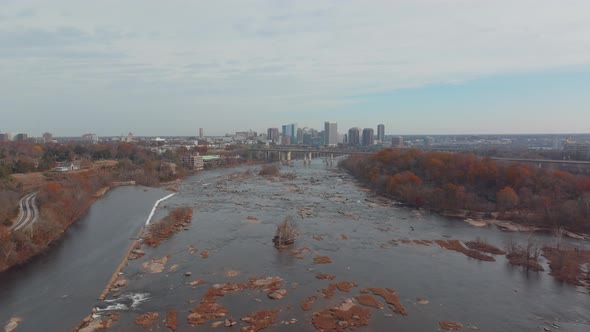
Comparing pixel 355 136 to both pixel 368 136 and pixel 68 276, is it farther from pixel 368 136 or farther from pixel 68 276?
pixel 68 276

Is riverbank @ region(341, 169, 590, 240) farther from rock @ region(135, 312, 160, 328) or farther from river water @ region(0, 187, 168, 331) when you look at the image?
river water @ region(0, 187, 168, 331)

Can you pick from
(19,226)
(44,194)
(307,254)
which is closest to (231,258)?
(307,254)

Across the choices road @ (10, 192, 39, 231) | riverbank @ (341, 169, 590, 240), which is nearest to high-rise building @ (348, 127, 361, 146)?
riverbank @ (341, 169, 590, 240)

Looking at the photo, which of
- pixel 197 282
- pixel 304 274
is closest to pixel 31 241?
pixel 197 282

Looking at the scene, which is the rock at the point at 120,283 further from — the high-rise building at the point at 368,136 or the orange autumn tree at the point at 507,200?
the high-rise building at the point at 368,136

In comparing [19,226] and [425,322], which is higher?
[19,226]

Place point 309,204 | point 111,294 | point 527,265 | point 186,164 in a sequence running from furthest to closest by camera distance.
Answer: point 186,164 < point 309,204 < point 527,265 < point 111,294

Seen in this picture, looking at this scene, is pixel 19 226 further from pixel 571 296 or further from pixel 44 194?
pixel 571 296

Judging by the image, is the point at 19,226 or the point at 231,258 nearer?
the point at 231,258
